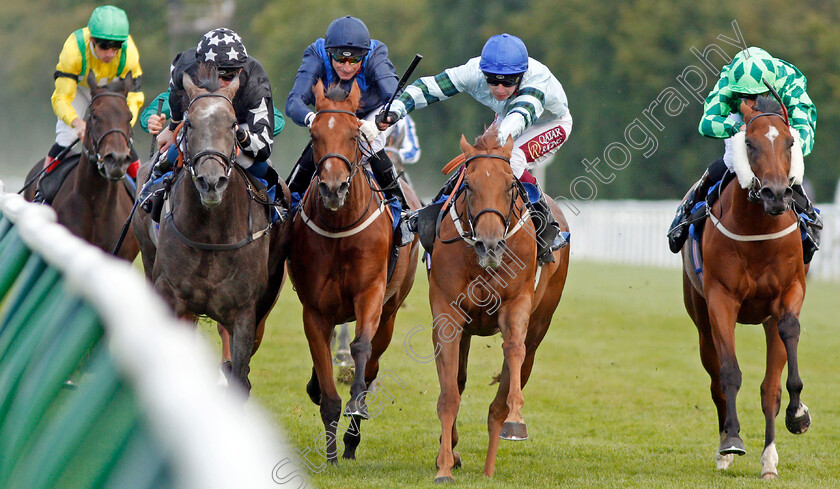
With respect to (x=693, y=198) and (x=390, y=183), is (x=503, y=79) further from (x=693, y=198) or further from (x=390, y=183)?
(x=693, y=198)

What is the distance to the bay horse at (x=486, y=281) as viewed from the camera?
5.51 metres

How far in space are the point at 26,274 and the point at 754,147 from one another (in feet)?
12.6

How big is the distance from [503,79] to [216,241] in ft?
6.16

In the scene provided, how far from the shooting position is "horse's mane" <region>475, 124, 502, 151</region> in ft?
18.7

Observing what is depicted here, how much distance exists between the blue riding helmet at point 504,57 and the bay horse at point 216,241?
1.49m

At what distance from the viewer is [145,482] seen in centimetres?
161

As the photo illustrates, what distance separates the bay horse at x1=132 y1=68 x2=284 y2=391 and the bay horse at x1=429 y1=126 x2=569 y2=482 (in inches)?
38.2

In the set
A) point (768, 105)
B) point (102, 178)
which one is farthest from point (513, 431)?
point (102, 178)

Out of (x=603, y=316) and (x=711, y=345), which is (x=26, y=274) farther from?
(x=603, y=316)

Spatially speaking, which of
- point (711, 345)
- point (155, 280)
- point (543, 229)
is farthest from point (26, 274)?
point (711, 345)

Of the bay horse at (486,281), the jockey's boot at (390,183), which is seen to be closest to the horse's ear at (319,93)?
the jockey's boot at (390,183)

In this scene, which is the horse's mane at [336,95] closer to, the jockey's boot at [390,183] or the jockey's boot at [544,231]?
the jockey's boot at [390,183]

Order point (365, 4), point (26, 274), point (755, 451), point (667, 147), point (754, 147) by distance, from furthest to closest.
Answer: point (365, 4), point (667, 147), point (755, 451), point (754, 147), point (26, 274)

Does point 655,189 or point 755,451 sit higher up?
point 655,189
